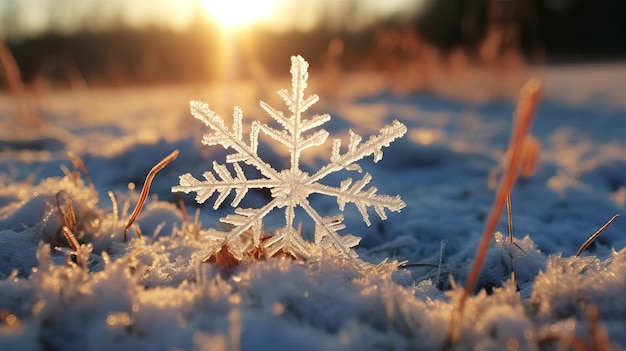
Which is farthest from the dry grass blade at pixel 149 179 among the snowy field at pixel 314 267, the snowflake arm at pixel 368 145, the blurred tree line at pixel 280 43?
the blurred tree line at pixel 280 43

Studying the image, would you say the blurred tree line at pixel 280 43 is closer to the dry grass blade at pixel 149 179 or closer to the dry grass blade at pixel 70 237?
the dry grass blade at pixel 149 179

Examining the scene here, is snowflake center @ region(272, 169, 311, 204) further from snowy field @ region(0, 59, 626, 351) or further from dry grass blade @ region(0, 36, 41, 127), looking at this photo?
dry grass blade @ region(0, 36, 41, 127)

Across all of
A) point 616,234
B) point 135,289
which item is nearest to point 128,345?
point 135,289

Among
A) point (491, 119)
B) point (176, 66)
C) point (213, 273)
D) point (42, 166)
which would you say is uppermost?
point (213, 273)

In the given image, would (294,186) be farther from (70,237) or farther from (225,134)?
(70,237)

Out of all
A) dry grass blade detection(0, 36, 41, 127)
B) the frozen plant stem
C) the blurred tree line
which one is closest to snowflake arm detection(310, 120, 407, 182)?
the frozen plant stem

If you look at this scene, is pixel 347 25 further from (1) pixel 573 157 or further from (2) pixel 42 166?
(2) pixel 42 166

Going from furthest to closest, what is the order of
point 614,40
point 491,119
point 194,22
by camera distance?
1. point 614,40
2. point 194,22
3. point 491,119
